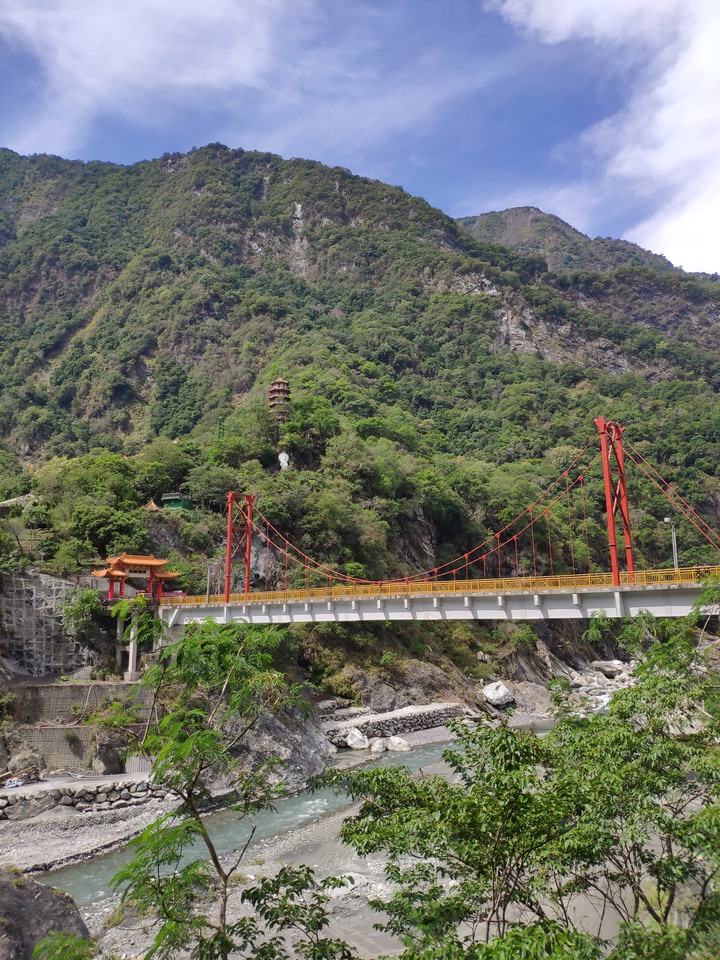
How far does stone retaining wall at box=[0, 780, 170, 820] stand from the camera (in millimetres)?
20141

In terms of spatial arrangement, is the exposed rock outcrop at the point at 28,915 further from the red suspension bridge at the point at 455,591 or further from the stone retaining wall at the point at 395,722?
the stone retaining wall at the point at 395,722

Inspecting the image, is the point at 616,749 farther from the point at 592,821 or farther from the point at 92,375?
the point at 92,375

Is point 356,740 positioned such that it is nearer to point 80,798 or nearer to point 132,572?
point 80,798

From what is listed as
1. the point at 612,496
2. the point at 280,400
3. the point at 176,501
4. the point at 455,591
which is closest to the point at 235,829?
the point at 455,591

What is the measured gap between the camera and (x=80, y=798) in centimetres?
2102

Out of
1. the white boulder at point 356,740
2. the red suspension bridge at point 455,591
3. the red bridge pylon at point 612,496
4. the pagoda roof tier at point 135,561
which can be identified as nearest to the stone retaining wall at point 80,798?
the red suspension bridge at point 455,591

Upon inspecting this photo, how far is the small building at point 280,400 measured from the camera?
54.4 m

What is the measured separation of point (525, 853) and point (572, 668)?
4801 cm

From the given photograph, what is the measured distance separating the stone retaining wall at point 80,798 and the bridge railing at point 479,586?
11.0m

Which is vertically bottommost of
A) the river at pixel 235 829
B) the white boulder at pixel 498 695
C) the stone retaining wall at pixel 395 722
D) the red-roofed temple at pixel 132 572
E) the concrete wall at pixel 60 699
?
the white boulder at pixel 498 695

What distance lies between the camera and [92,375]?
299 ft

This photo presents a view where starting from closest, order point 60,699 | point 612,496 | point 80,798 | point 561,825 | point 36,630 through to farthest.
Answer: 1. point 561,825
2. point 80,798
3. point 612,496
4. point 60,699
5. point 36,630

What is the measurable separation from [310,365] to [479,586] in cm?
5631

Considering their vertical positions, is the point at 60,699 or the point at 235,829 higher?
the point at 60,699
